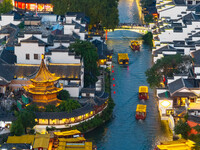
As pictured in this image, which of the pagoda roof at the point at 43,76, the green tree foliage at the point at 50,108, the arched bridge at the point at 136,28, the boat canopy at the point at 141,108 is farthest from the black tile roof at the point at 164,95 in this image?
the arched bridge at the point at 136,28

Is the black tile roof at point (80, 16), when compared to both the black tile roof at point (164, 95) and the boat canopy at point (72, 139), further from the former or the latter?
the boat canopy at point (72, 139)

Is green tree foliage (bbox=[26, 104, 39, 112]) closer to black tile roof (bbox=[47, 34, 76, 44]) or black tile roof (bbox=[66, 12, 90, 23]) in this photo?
black tile roof (bbox=[47, 34, 76, 44])

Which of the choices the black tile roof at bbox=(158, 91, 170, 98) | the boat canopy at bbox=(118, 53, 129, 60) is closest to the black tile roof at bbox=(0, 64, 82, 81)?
the black tile roof at bbox=(158, 91, 170, 98)

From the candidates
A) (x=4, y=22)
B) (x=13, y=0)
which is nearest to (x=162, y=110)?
(x=4, y=22)

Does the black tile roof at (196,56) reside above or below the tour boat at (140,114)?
above

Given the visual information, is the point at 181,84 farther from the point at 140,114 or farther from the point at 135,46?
the point at 135,46

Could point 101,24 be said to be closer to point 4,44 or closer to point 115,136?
point 4,44

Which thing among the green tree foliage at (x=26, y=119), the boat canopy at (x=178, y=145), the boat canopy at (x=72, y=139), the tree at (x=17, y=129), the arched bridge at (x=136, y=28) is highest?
the arched bridge at (x=136, y=28)
